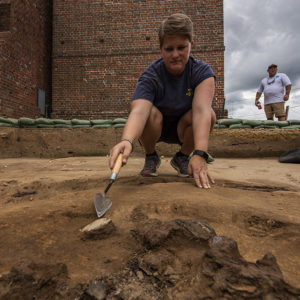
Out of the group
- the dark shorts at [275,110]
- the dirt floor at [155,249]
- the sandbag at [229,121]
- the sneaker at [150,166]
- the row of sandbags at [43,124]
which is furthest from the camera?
the dark shorts at [275,110]

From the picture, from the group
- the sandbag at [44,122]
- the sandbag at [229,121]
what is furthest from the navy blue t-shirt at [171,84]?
the sandbag at [44,122]

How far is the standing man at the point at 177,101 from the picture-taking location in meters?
1.39

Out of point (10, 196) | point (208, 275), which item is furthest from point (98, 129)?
point (208, 275)

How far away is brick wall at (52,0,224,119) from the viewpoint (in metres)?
6.62

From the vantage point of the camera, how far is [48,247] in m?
0.74

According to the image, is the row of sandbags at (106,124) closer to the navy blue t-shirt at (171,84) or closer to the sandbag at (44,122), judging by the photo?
the sandbag at (44,122)

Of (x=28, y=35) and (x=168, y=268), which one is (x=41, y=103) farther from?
(x=168, y=268)

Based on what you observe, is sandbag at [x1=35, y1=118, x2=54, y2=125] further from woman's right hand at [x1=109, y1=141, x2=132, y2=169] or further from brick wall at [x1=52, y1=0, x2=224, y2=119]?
woman's right hand at [x1=109, y1=141, x2=132, y2=169]

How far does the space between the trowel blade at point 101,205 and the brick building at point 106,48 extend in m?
5.76

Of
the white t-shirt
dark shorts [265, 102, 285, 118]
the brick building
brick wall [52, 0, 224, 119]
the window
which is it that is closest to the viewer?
the white t-shirt

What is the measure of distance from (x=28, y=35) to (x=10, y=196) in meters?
6.23

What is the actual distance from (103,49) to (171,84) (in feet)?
19.2

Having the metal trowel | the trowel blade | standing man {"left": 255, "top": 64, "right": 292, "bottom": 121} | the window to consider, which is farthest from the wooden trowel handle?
the window

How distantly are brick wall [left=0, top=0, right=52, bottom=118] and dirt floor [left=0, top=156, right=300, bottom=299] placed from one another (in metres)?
5.33
